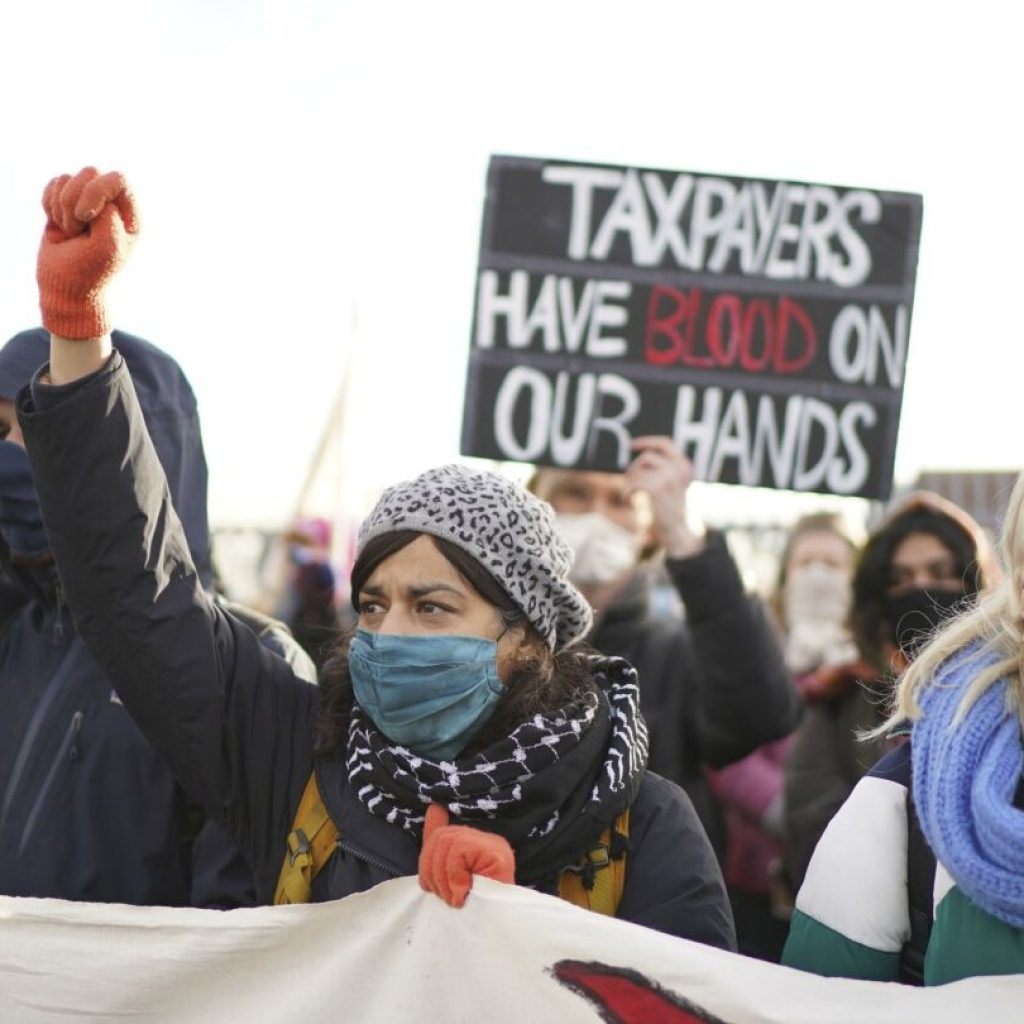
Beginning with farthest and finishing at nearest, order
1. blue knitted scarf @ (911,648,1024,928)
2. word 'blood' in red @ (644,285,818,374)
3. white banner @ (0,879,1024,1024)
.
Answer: word 'blood' in red @ (644,285,818,374) < white banner @ (0,879,1024,1024) < blue knitted scarf @ (911,648,1024,928)

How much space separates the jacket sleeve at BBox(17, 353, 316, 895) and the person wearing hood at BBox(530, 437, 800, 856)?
4.39 ft

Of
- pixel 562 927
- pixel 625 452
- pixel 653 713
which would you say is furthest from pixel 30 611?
pixel 625 452

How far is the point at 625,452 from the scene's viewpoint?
4375 millimetres

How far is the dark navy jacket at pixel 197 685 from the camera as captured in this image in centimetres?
222

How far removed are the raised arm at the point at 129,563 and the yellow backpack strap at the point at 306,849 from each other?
3 cm

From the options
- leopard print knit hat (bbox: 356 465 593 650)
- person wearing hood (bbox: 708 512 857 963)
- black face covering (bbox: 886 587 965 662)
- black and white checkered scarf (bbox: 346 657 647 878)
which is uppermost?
leopard print knit hat (bbox: 356 465 593 650)

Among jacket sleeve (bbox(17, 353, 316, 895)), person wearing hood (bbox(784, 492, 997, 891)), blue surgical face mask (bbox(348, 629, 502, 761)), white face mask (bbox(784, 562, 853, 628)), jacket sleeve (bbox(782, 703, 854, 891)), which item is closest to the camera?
jacket sleeve (bbox(17, 353, 316, 895))

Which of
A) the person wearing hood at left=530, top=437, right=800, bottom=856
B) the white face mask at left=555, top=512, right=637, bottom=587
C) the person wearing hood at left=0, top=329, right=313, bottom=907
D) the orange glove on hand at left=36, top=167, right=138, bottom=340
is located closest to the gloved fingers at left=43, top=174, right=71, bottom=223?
the orange glove on hand at left=36, top=167, right=138, bottom=340

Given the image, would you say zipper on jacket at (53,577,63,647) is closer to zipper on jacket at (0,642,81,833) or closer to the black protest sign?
zipper on jacket at (0,642,81,833)

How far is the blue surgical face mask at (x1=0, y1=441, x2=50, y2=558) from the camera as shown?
9.00ft

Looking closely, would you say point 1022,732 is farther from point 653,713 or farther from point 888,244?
point 888,244

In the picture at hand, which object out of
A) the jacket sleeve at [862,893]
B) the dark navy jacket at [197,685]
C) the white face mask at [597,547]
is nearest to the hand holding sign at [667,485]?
the white face mask at [597,547]

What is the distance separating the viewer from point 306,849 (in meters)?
2.37

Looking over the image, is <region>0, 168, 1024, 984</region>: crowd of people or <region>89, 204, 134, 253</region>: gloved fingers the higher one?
<region>89, 204, 134, 253</region>: gloved fingers
